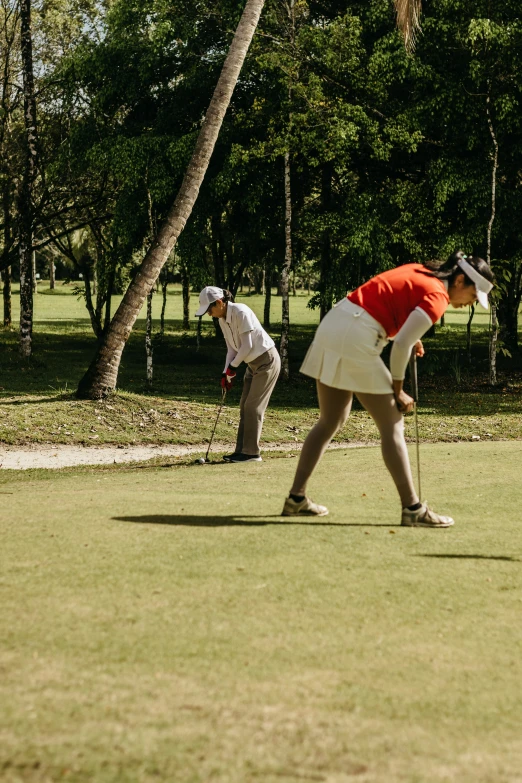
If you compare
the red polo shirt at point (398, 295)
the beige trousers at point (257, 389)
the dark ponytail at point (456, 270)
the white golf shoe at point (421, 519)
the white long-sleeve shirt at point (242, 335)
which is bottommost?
the white golf shoe at point (421, 519)

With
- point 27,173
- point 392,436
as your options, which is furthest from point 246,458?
point 27,173

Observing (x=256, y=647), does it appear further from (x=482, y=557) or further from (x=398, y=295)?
(x=398, y=295)

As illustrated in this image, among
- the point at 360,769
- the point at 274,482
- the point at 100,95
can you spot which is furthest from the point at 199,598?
the point at 100,95

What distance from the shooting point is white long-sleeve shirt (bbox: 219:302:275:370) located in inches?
417

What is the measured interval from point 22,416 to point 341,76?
12.7 meters

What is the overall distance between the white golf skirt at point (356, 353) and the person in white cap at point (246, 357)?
4305mm

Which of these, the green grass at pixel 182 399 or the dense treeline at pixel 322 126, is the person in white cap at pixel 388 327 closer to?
the green grass at pixel 182 399

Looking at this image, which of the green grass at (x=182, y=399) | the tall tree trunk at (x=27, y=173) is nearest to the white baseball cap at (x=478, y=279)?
the green grass at (x=182, y=399)

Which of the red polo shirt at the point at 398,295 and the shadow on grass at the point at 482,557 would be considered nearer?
the shadow on grass at the point at 482,557

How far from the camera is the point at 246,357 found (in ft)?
35.8

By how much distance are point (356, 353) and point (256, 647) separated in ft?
8.56

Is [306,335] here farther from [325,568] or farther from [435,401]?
[325,568]

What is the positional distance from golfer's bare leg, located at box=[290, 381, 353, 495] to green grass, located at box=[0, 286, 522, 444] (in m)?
8.39

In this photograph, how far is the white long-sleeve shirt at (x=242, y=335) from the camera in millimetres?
10586
